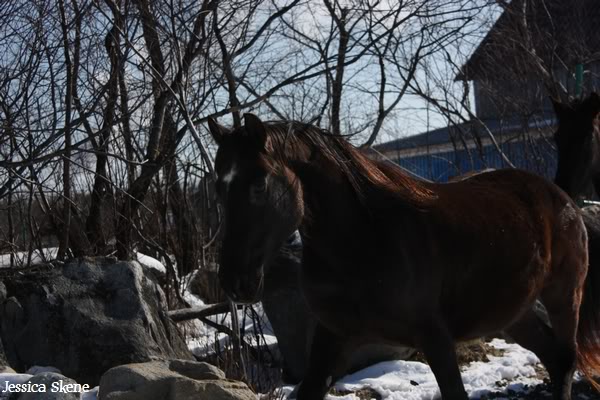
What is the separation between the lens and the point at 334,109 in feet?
27.4

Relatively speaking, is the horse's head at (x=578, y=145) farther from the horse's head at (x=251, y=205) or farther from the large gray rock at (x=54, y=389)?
the large gray rock at (x=54, y=389)

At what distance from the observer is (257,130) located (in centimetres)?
329

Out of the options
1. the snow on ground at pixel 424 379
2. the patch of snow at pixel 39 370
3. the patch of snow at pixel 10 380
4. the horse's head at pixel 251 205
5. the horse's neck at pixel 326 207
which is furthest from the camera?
the snow on ground at pixel 424 379

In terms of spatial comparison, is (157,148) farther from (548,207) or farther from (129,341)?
(548,207)

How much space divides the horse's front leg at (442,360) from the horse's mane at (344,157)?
0.65 meters

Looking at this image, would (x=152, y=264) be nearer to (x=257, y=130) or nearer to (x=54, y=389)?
(x=54, y=389)

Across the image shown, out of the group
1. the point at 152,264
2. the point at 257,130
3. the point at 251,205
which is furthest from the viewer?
the point at 152,264

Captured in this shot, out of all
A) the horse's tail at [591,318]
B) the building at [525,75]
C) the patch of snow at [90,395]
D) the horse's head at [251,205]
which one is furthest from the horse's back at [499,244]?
the building at [525,75]

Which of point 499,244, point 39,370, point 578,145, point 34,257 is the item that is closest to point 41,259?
point 34,257

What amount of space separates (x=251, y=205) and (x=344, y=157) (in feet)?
2.37

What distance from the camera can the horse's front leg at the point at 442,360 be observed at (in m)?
3.43

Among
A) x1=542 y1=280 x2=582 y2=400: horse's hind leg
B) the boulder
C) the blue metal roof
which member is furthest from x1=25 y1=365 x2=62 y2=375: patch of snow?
the blue metal roof

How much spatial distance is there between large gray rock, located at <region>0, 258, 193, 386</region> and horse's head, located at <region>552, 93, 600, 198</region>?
134 inches

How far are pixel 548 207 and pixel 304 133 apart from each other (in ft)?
5.91
